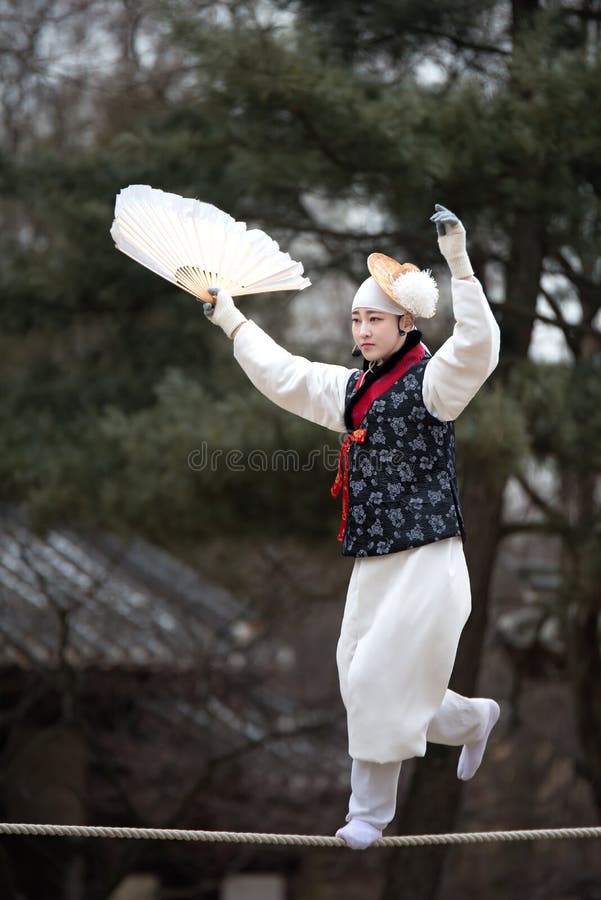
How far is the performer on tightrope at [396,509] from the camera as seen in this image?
8.91 feet

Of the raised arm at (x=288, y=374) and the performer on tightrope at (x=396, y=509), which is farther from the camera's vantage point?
the raised arm at (x=288, y=374)

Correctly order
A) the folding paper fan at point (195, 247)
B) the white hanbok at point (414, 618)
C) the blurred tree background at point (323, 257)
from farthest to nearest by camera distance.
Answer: the blurred tree background at point (323, 257)
the folding paper fan at point (195, 247)
the white hanbok at point (414, 618)

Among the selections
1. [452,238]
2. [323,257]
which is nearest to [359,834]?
[452,238]

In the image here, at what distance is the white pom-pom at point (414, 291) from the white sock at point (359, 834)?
1264mm

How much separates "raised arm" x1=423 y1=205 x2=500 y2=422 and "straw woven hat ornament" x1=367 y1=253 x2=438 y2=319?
0.45ft

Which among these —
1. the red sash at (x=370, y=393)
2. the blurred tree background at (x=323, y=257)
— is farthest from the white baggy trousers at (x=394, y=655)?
the blurred tree background at (x=323, y=257)

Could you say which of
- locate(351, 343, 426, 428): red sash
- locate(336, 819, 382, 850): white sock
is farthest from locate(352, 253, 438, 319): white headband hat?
locate(336, 819, 382, 850): white sock

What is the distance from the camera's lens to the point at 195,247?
9.66ft

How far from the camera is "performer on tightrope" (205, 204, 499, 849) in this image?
2715mm

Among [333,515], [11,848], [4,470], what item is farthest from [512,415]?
[11,848]

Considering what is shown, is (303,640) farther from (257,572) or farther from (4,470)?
(4,470)
